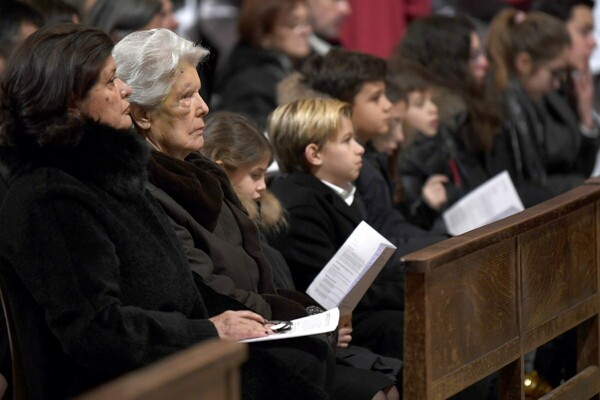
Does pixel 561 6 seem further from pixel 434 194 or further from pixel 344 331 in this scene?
pixel 344 331

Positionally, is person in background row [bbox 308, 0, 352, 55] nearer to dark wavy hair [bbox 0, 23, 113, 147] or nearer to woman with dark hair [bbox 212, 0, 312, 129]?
woman with dark hair [bbox 212, 0, 312, 129]

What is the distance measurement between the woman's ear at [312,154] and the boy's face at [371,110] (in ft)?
2.08

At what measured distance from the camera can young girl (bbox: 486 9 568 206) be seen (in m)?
6.57

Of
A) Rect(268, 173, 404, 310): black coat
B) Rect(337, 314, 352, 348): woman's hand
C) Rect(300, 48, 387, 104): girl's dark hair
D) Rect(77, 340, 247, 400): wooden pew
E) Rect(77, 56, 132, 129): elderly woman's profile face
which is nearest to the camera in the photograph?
Rect(77, 340, 247, 400): wooden pew

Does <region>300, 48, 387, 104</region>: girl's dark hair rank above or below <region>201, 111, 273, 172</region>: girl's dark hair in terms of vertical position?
below

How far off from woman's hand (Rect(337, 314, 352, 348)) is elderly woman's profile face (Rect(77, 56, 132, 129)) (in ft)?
3.63

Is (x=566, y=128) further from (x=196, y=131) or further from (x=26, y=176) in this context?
(x=26, y=176)

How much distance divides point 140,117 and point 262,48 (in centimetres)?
298

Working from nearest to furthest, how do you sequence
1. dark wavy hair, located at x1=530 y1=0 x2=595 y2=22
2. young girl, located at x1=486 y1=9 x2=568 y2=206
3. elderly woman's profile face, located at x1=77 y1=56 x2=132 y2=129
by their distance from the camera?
1. elderly woman's profile face, located at x1=77 y1=56 x2=132 y2=129
2. young girl, located at x1=486 y1=9 x2=568 y2=206
3. dark wavy hair, located at x1=530 y1=0 x2=595 y2=22

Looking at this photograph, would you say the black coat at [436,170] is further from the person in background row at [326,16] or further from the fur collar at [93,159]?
the fur collar at [93,159]

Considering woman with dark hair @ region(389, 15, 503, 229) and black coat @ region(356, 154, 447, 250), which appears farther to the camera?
woman with dark hair @ region(389, 15, 503, 229)

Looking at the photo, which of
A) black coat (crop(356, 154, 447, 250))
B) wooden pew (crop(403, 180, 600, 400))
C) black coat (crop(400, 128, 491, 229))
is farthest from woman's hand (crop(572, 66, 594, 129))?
wooden pew (crop(403, 180, 600, 400))

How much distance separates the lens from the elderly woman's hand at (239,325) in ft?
10.2

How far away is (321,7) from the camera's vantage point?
285 inches
